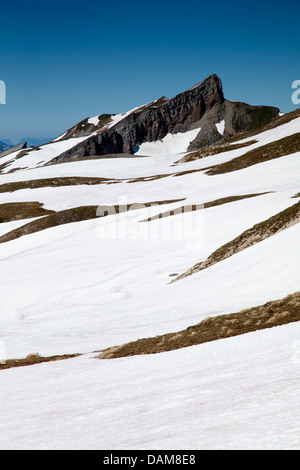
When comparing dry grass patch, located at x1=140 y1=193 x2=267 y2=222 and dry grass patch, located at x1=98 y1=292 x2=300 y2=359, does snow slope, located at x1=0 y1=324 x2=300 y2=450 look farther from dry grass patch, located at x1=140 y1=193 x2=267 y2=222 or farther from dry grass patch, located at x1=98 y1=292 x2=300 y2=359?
dry grass patch, located at x1=140 y1=193 x2=267 y2=222

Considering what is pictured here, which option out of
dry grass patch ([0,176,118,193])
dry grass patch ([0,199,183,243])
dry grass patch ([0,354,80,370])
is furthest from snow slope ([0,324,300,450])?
dry grass patch ([0,176,118,193])

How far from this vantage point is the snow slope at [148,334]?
24.7 ft

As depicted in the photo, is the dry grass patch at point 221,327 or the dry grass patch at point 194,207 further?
the dry grass patch at point 194,207

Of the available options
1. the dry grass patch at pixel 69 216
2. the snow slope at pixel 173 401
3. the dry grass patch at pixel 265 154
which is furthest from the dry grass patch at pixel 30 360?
the dry grass patch at pixel 265 154

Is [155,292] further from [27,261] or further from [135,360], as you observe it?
[27,261]

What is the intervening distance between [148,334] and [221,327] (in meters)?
3.97

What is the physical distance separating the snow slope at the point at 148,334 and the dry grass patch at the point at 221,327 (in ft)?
3.12

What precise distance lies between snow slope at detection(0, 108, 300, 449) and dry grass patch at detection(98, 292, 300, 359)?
951 millimetres

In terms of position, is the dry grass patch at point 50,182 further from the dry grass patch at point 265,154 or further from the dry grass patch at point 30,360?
the dry grass patch at point 30,360

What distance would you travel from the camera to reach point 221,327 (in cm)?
1603

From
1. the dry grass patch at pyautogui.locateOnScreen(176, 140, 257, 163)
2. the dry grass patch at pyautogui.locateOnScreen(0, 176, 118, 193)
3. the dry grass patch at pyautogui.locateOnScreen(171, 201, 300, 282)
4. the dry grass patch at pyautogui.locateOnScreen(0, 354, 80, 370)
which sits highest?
the dry grass patch at pyautogui.locateOnScreen(176, 140, 257, 163)

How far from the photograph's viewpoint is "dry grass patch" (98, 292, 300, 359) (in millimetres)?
14828

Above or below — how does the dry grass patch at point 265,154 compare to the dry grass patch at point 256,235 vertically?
above

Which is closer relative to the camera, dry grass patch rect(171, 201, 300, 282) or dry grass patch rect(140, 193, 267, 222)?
dry grass patch rect(171, 201, 300, 282)
